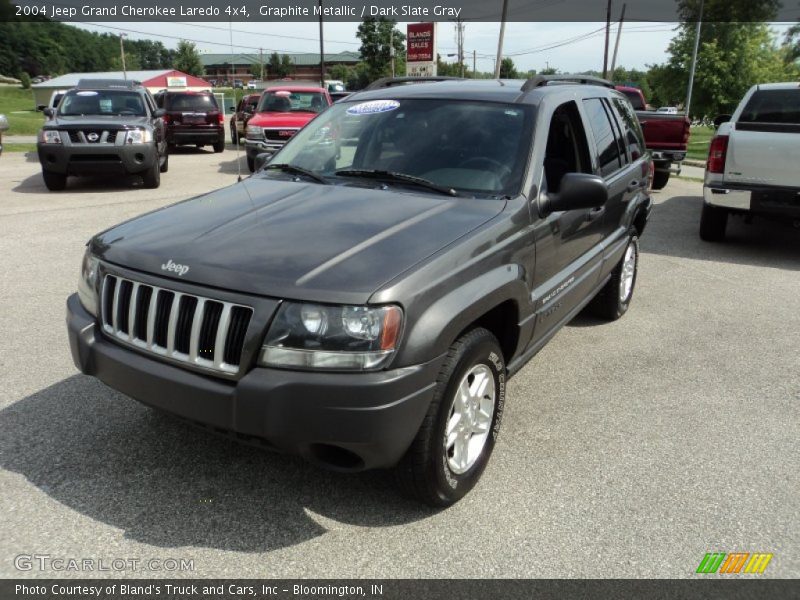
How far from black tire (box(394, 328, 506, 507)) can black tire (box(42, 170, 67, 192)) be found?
10761mm

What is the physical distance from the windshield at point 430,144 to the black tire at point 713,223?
5677mm

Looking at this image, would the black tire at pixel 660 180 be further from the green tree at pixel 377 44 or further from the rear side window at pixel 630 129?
the green tree at pixel 377 44

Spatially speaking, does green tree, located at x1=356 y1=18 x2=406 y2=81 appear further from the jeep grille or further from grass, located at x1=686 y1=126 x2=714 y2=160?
the jeep grille

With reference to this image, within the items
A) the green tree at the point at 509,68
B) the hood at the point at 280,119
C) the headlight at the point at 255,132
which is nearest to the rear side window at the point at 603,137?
the hood at the point at 280,119

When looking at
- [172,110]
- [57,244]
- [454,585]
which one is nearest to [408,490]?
[454,585]

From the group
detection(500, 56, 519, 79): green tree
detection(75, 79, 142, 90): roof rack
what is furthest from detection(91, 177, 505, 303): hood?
detection(500, 56, 519, 79): green tree

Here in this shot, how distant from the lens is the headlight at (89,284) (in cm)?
298

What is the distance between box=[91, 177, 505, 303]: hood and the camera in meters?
2.49

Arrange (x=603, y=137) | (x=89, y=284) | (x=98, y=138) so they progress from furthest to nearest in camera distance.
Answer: (x=98, y=138) < (x=603, y=137) < (x=89, y=284)

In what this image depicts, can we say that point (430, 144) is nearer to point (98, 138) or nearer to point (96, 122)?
point (98, 138)

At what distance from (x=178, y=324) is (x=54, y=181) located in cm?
1054

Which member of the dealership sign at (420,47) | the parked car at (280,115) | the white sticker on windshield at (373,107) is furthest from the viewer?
the dealership sign at (420,47)

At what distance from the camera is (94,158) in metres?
11.2

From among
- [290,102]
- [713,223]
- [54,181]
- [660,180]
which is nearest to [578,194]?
[713,223]
